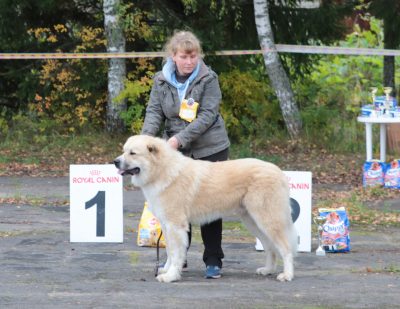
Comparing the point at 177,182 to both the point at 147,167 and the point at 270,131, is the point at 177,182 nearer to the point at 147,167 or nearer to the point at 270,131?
the point at 147,167

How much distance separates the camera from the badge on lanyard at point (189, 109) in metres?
7.23

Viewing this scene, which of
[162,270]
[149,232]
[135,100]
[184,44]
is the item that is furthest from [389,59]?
[162,270]

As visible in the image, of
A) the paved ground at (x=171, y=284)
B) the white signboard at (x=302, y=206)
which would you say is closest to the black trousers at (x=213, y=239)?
the paved ground at (x=171, y=284)

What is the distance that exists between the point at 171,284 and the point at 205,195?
784 millimetres

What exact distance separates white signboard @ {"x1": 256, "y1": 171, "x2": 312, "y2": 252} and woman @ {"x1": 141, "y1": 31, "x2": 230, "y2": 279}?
1.23 m

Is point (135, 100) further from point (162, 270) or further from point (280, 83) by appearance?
point (162, 270)

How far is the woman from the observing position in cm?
716

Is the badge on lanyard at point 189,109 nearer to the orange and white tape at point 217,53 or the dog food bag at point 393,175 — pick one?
the dog food bag at point 393,175

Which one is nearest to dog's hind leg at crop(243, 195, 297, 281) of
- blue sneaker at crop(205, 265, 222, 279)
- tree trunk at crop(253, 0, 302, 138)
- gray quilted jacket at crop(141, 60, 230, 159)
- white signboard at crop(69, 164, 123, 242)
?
blue sneaker at crop(205, 265, 222, 279)

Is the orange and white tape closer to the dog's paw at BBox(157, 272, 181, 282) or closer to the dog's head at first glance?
the dog's head

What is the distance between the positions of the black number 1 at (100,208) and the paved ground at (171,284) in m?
0.19

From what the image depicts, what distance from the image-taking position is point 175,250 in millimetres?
7086

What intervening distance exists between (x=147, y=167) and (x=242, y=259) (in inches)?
67.1

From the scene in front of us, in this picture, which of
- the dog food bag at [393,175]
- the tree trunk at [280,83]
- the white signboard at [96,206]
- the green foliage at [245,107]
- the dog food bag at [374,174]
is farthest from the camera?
the green foliage at [245,107]
